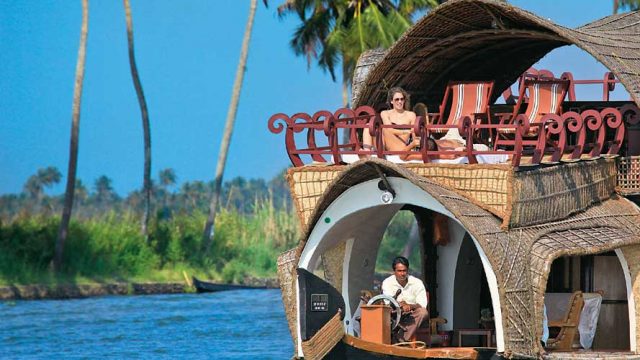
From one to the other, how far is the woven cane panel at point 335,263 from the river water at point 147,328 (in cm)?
532

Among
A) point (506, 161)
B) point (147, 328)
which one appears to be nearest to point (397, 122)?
point (506, 161)

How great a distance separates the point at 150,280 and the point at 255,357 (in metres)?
10.7

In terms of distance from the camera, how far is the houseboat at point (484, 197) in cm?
1209

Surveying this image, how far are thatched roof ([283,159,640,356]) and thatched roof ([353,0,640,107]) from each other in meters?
1.44

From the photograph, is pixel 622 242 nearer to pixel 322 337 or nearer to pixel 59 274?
pixel 322 337

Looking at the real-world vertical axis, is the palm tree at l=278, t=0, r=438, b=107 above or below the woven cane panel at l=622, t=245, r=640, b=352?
above

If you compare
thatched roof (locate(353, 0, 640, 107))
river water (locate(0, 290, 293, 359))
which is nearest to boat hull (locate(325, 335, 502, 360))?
thatched roof (locate(353, 0, 640, 107))

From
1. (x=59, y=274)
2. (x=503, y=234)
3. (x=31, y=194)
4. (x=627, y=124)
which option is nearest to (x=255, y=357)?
(x=627, y=124)

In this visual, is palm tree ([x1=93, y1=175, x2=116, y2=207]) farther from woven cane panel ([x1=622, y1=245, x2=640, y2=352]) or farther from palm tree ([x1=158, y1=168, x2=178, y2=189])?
woven cane panel ([x1=622, y1=245, x2=640, y2=352])

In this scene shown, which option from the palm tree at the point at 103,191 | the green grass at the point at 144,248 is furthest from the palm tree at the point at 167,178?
the green grass at the point at 144,248

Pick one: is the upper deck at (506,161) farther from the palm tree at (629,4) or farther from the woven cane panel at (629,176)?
the palm tree at (629,4)

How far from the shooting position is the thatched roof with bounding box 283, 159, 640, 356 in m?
11.9

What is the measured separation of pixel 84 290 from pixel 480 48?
15.0 meters

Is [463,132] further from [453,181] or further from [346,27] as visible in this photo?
[346,27]
